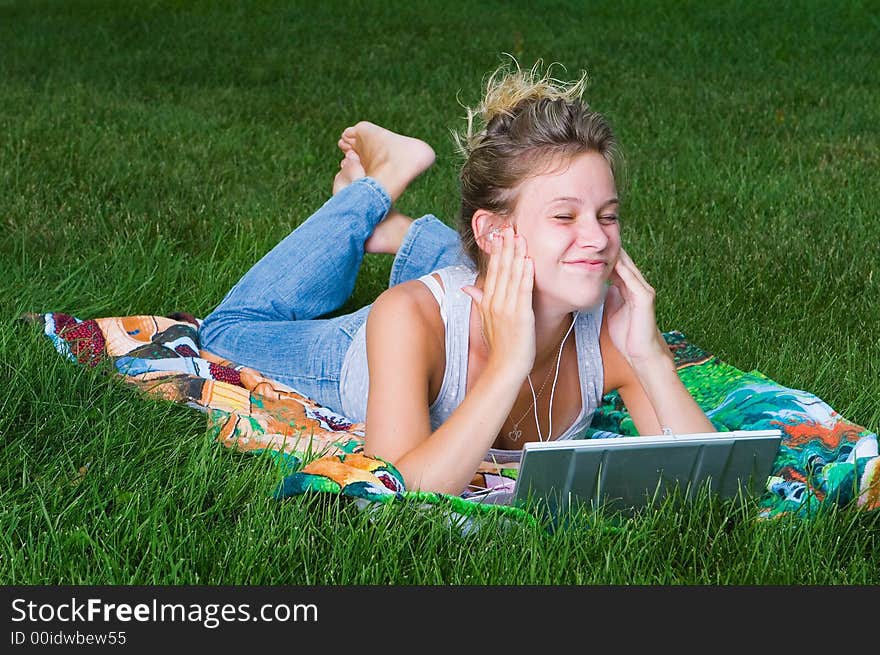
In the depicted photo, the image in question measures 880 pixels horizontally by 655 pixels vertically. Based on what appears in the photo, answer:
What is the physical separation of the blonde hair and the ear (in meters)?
0.02

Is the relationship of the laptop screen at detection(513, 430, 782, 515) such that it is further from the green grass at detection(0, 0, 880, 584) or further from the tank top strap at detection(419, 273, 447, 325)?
the tank top strap at detection(419, 273, 447, 325)

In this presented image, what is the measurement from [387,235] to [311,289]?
1.14 feet

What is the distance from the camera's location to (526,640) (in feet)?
7.11

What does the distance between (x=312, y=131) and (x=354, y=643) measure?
18.9 feet

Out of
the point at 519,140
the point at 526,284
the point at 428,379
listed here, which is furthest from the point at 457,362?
the point at 519,140

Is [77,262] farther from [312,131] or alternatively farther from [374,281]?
[312,131]

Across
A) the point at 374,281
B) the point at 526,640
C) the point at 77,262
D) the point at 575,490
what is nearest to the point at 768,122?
the point at 374,281

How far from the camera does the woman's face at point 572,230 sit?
116 inches

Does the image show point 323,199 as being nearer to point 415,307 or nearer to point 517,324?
point 415,307

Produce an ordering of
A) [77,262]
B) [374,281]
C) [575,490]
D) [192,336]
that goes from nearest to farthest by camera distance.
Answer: [575,490]
[192,336]
[77,262]
[374,281]

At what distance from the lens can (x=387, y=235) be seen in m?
4.21

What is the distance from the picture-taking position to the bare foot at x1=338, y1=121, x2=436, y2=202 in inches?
167

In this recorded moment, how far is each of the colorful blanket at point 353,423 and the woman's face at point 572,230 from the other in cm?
57

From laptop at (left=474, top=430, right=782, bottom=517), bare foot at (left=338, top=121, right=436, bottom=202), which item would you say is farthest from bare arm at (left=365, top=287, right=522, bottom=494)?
bare foot at (left=338, top=121, right=436, bottom=202)
